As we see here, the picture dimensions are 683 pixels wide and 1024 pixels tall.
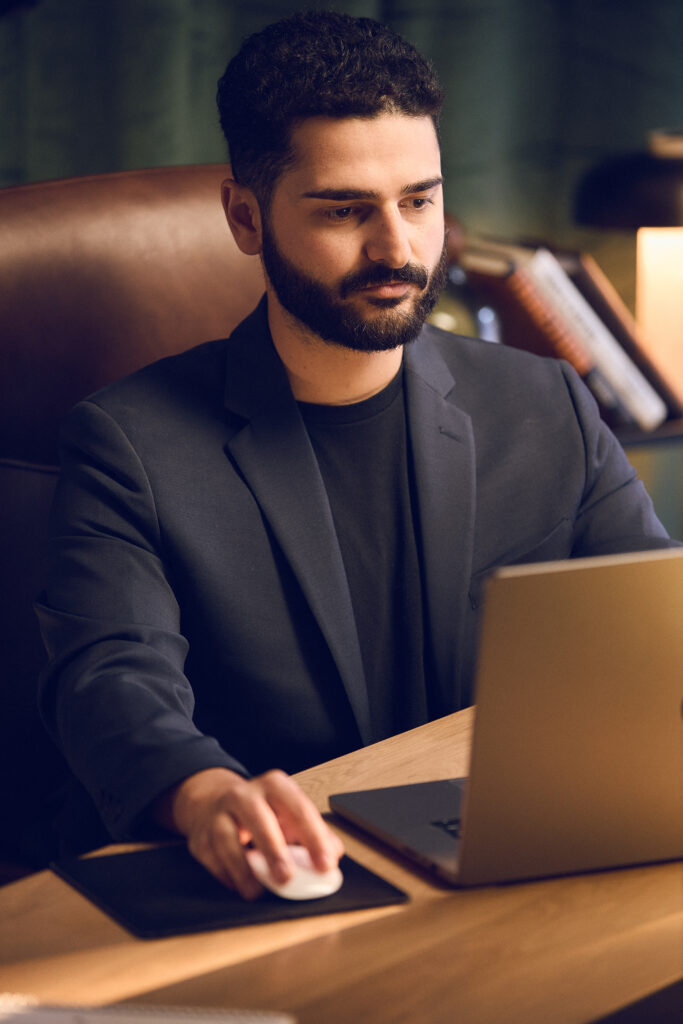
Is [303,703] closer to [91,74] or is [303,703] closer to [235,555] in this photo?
[235,555]

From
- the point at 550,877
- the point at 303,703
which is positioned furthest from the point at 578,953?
the point at 303,703

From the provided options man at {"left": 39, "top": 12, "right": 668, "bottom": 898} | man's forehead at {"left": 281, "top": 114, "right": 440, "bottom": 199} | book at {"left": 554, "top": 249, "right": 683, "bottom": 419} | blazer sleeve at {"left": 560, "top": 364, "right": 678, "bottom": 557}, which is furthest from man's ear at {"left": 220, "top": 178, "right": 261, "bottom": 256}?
book at {"left": 554, "top": 249, "right": 683, "bottom": 419}

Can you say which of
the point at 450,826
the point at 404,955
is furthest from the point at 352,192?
the point at 404,955

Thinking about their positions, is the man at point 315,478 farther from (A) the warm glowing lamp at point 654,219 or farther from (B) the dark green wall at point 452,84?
(A) the warm glowing lamp at point 654,219

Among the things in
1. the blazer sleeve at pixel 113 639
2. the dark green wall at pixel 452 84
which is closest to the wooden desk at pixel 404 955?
the blazer sleeve at pixel 113 639

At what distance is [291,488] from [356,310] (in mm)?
197

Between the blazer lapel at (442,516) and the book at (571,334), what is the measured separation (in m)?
0.87

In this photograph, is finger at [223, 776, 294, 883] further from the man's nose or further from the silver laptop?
the man's nose

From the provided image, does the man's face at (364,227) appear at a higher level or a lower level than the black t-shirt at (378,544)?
higher

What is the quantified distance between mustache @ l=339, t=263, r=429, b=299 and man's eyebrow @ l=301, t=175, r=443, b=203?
71mm

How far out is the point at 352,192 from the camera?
1.27m

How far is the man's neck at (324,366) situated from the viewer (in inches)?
53.9

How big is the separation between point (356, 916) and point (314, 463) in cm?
60

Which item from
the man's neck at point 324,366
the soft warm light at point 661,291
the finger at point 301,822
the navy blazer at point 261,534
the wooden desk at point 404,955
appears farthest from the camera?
the soft warm light at point 661,291
